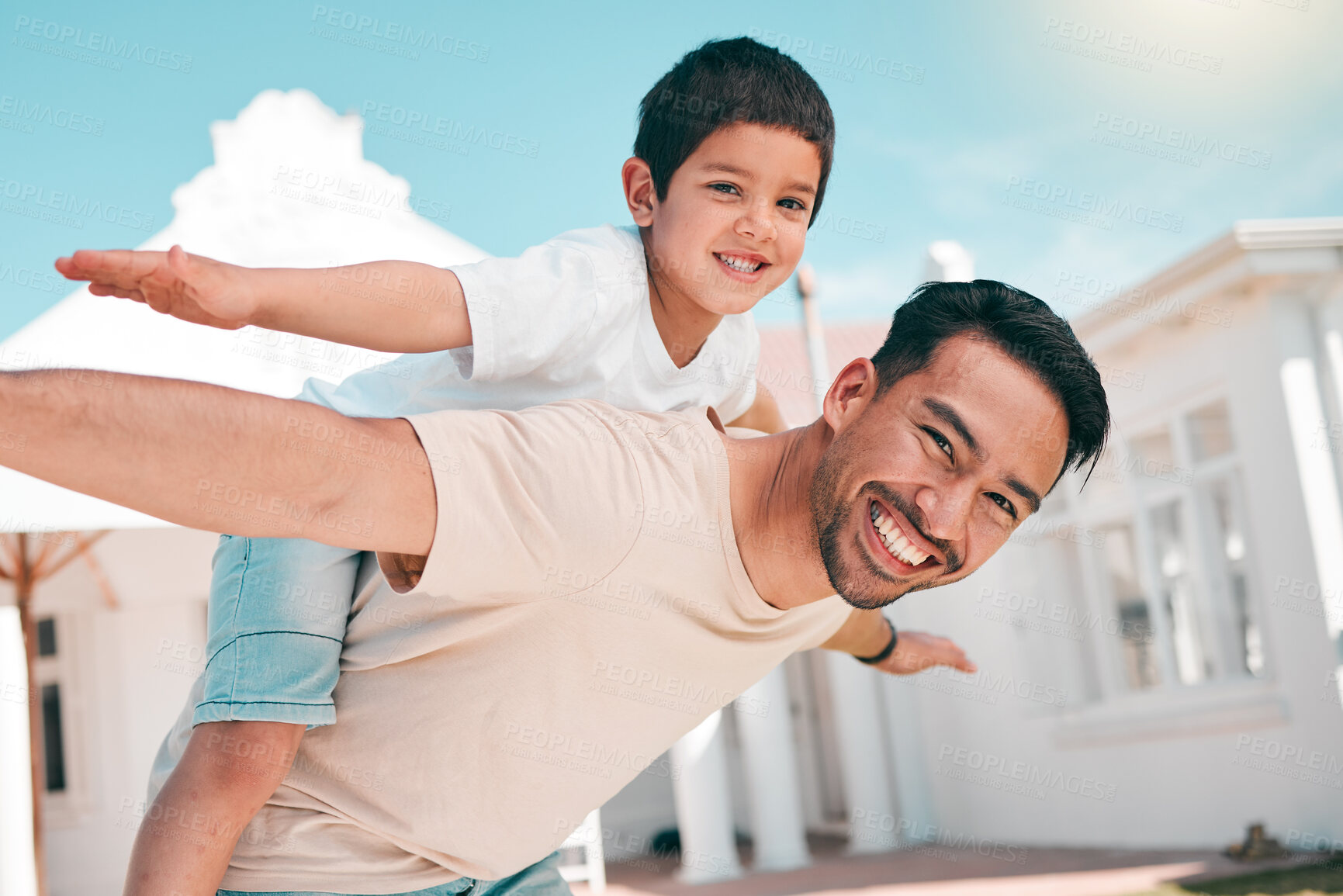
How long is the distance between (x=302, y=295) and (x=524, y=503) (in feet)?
1.42

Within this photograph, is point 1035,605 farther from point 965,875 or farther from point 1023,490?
point 1023,490

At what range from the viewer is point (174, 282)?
128 centimetres

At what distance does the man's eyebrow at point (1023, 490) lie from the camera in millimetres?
1780

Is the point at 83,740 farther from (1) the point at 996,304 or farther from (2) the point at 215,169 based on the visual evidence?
(1) the point at 996,304

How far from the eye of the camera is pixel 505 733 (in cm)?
168

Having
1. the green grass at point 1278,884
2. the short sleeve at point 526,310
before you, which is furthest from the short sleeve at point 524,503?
the green grass at point 1278,884

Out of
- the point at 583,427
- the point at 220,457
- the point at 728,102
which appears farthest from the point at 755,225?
the point at 220,457

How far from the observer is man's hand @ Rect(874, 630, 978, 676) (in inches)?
103

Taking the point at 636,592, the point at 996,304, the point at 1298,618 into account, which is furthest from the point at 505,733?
the point at 1298,618

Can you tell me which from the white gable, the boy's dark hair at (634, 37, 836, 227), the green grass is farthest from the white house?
the boy's dark hair at (634, 37, 836, 227)

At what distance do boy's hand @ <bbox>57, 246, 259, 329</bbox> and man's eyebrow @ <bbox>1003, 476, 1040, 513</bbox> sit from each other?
115 centimetres

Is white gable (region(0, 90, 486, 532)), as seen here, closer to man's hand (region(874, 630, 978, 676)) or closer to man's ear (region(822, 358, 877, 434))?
man's hand (region(874, 630, 978, 676))

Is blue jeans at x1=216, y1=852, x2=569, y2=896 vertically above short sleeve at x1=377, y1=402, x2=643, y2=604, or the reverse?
short sleeve at x1=377, y1=402, x2=643, y2=604

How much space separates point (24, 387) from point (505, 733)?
912 millimetres
